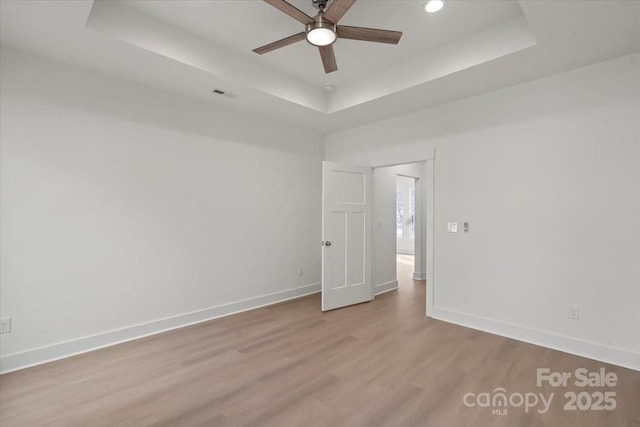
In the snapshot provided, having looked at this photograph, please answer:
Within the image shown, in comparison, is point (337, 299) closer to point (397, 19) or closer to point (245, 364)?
point (245, 364)

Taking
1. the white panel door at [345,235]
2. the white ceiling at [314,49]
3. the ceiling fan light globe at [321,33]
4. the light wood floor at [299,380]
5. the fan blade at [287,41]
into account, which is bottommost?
the light wood floor at [299,380]

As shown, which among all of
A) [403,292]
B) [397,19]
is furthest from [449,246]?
[397,19]

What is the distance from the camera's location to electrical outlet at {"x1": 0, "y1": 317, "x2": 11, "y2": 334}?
8.35 feet

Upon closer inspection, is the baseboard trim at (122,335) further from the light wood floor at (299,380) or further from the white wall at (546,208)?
the white wall at (546,208)

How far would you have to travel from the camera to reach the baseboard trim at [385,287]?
16.5ft

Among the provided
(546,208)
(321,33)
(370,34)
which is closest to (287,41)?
(321,33)

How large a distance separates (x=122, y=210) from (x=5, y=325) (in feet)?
4.29

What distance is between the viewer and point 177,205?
11.7 feet

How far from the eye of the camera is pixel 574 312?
2898 mm

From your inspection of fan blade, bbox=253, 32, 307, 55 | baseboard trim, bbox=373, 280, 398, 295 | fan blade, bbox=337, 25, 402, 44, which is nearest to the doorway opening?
baseboard trim, bbox=373, 280, 398, 295

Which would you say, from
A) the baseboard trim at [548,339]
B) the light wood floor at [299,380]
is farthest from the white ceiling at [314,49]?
the light wood floor at [299,380]

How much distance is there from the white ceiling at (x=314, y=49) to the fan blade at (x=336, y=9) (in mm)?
589

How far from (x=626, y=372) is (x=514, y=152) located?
220cm

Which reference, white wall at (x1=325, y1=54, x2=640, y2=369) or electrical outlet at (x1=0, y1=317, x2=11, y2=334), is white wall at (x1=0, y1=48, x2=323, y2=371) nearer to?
electrical outlet at (x1=0, y1=317, x2=11, y2=334)
